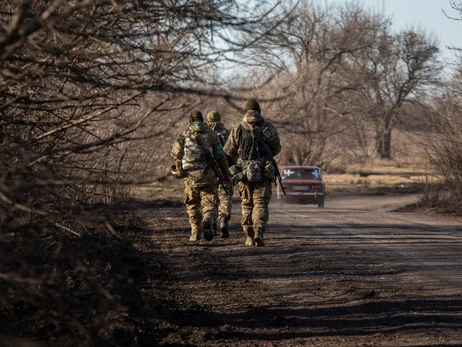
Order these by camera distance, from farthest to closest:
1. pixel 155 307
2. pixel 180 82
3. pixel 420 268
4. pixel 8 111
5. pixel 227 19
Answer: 1. pixel 420 268
2. pixel 155 307
3. pixel 8 111
4. pixel 180 82
5. pixel 227 19

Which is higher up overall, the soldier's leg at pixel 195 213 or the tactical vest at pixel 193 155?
the tactical vest at pixel 193 155

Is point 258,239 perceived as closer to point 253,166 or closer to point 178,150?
point 253,166

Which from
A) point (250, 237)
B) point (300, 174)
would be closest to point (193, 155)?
point (250, 237)

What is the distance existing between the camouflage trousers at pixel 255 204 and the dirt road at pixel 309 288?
0.37 m

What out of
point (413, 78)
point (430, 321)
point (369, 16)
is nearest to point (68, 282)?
point (430, 321)

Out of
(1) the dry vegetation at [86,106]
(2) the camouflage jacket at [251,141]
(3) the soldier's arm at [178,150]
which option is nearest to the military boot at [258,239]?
(2) the camouflage jacket at [251,141]

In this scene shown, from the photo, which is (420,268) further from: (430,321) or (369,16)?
(369,16)

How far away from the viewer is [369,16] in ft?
186

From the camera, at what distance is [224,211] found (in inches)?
603

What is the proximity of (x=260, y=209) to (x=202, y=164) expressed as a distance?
1407 mm

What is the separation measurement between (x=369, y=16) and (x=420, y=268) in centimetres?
4651

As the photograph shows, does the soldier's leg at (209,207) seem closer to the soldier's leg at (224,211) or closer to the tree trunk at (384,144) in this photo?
the soldier's leg at (224,211)

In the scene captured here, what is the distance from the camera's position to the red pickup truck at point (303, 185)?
29.0m

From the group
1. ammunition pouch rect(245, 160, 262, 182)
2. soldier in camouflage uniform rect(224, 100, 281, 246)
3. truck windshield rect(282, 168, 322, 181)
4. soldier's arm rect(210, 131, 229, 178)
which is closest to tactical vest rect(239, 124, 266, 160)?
soldier in camouflage uniform rect(224, 100, 281, 246)
